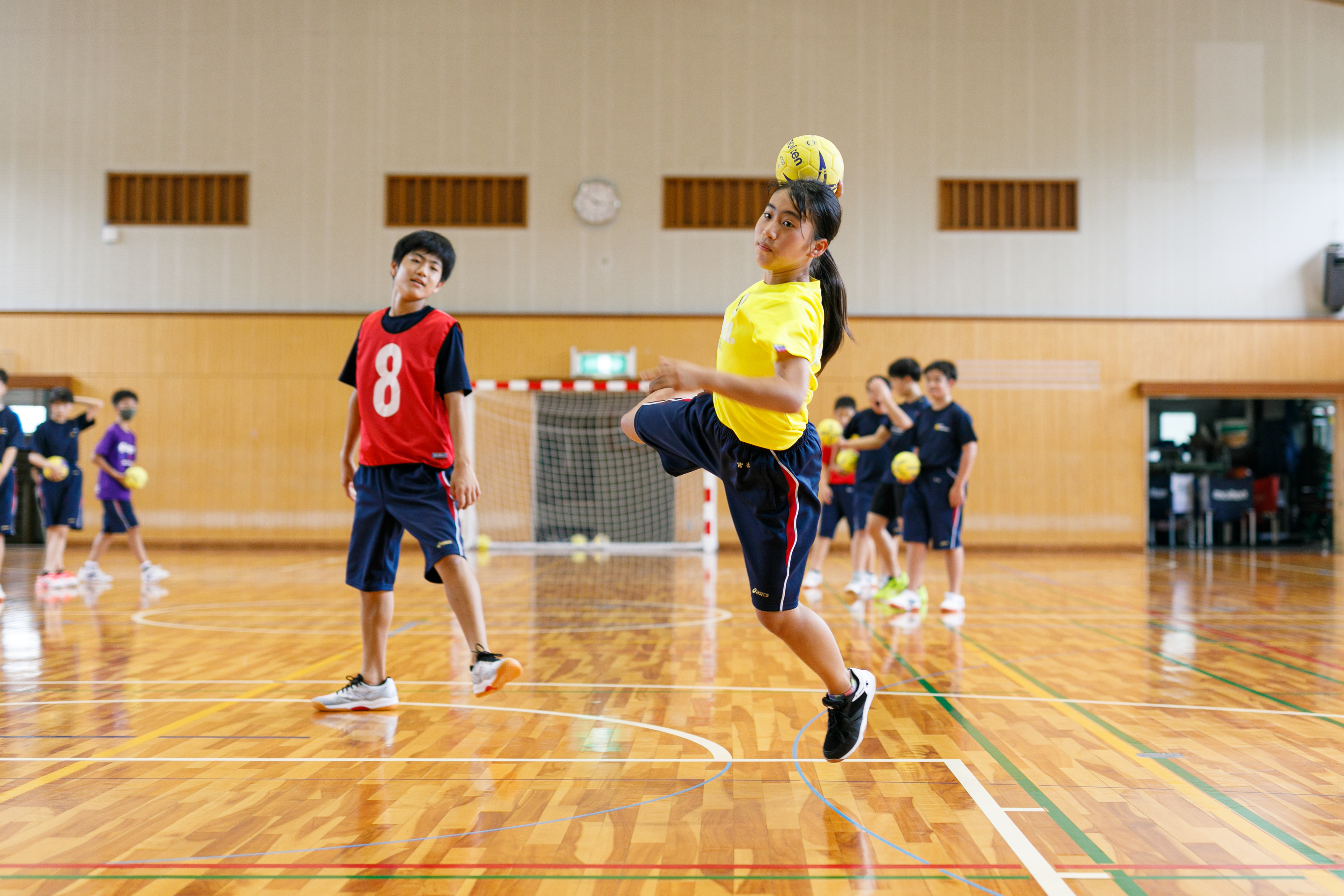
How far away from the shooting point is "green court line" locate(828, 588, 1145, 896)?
1.94 metres

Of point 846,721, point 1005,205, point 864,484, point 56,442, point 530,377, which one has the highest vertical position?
point 1005,205

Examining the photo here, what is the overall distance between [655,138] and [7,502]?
8712 mm

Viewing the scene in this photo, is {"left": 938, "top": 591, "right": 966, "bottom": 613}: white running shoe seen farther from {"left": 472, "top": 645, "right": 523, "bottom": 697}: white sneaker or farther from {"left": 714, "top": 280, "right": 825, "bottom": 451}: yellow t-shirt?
{"left": 714, "top": 280, "right": 825, "bottom": 451}: yellow t-shirt

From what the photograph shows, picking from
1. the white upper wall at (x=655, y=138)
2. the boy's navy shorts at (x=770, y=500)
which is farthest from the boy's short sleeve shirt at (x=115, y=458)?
the boy's navy shorts at (x=770, y=500)

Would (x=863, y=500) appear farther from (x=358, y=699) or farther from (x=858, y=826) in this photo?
(x=858, y=826)

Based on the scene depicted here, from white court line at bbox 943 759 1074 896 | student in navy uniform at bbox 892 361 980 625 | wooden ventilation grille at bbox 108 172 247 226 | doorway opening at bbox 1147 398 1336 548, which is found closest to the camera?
white court line at bbox 943 759 1074 896

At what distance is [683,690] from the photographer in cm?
386

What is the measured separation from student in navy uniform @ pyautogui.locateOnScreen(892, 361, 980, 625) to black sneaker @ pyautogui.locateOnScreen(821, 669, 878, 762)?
367 centimetres

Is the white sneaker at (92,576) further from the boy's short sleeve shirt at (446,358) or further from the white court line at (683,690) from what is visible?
the boy's short sleeve shirt at (446,358)

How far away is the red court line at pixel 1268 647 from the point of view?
4.57m

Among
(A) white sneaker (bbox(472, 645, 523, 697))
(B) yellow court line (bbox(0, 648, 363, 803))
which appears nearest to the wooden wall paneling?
(B) yellow court line (bbox(0, 648, 363, 803))

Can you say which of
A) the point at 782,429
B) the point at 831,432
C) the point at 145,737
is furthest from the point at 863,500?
the point at 145,737

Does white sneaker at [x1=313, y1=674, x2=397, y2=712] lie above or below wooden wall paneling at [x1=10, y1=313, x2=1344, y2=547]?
below

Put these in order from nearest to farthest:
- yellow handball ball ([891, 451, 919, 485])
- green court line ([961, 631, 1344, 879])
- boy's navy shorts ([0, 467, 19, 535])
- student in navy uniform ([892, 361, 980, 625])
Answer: green court line ([961, 631, 1344, 879]) → student in navy uniform ([892, 361, 980, 625]) → yellow handball ball ([891, 451, 919, 485]) → boy's navy shorts ([0, 467, 19, 535])
